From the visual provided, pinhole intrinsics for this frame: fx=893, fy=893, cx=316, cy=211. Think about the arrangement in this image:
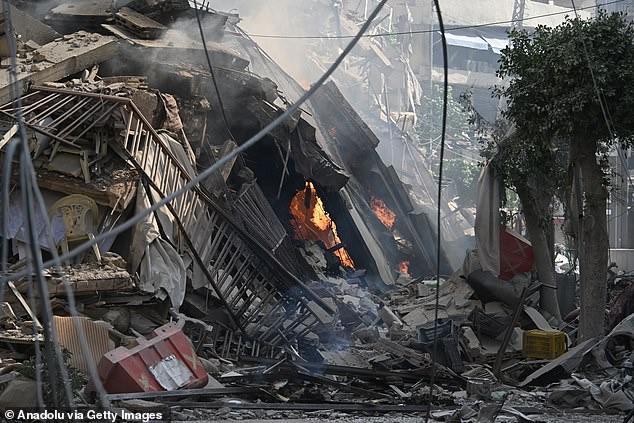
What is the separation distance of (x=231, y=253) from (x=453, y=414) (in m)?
5.17

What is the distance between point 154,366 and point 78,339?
0.97m

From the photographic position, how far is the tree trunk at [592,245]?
12242 millimetres

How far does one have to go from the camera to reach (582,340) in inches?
494

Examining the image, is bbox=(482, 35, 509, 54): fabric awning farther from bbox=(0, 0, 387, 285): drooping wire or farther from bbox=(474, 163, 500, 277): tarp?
bbox=(0, 0, 387, 285): drooping wire

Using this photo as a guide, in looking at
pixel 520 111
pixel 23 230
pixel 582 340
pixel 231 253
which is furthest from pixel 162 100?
pixel 582 340

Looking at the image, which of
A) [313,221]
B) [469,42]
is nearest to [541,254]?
[313,221]

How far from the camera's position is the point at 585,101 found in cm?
1123

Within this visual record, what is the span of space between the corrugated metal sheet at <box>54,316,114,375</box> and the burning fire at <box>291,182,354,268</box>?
1095 cm

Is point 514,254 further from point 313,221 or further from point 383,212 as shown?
point 383,212

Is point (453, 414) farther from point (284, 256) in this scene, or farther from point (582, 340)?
point (284, 256)

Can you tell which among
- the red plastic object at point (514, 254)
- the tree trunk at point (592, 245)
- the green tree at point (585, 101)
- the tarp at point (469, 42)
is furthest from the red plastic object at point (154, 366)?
the tarp at point (469, 42)

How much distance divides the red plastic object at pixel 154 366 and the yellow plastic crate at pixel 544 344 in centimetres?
518

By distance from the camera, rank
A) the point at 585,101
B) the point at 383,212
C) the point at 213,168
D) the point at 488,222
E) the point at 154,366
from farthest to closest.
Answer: the point at 383,212 < the point at 488,222 < the point at 585,101 < the point at 154,366 < the point at 213,168

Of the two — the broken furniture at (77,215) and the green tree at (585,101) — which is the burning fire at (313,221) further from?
the broken furniture at (77,215)
